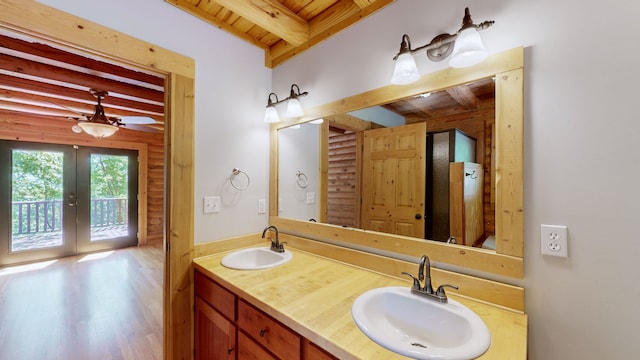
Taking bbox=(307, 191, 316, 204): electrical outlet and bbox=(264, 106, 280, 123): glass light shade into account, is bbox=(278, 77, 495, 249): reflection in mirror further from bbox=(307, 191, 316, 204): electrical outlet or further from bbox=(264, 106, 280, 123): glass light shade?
bbox=(264, 106, 280, 123): glass light shade

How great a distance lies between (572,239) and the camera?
921mm

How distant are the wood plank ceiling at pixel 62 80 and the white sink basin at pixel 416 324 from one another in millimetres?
1839

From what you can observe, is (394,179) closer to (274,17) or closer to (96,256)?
(274,17)

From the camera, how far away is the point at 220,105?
5.95 feet

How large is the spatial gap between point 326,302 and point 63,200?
5.64 meters

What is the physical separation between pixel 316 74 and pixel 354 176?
32.5 inches

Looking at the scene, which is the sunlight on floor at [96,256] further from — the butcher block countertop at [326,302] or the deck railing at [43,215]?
the butcher block countertop at [326,302]

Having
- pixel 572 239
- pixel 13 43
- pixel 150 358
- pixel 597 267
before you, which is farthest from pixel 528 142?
pixel 13 43

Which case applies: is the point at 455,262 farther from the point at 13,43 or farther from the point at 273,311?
the point at 13,43

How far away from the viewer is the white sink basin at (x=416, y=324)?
76 centimetres

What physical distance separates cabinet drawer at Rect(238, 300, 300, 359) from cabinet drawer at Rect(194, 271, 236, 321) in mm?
91

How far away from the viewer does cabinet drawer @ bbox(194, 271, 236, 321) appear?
1.30m

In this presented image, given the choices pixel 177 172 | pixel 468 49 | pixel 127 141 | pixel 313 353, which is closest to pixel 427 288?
pixel 313 353

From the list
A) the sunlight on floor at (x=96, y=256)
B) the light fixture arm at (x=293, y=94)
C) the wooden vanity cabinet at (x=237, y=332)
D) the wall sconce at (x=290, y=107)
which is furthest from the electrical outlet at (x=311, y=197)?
the sunlight on floor at (x=96, y=256)
